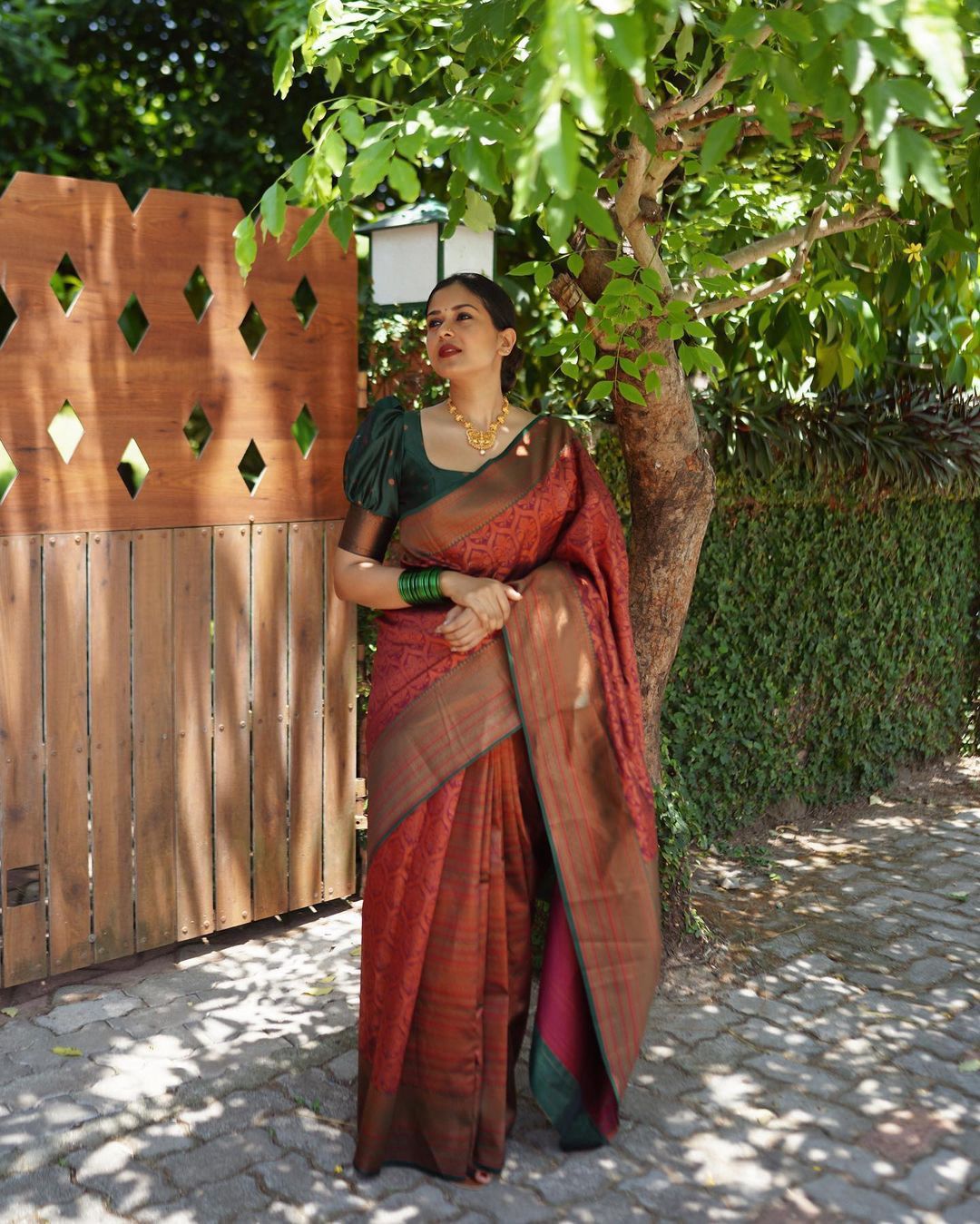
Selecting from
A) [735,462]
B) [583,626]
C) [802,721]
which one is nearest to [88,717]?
[583,626]

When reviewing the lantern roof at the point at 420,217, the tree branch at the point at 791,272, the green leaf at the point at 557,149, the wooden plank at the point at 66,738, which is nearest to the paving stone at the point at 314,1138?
the wooden plank at the point at 66,738

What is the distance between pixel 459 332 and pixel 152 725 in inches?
64.1

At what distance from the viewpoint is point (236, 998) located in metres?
3.89

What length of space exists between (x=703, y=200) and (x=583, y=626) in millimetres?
2757

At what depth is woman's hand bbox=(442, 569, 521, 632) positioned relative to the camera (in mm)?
3021

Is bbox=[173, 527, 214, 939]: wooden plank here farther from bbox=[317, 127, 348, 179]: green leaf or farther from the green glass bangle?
bbox=[317, 127, 348, 179]: green leaf

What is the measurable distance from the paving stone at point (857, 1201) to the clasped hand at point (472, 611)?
4.75 feet

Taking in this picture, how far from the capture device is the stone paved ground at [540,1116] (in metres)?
2.87

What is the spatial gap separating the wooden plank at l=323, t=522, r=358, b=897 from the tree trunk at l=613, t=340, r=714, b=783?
986mm

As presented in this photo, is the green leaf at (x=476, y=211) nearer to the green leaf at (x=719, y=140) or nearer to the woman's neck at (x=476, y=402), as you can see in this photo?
the woman's neck at (x=476, y=402)

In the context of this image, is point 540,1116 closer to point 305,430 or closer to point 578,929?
point 578,929

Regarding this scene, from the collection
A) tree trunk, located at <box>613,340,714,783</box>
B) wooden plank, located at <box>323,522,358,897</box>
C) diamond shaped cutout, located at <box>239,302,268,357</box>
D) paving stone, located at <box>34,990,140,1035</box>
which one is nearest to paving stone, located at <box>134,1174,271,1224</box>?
paving stone, located at <box>34,990,140,1035</box>

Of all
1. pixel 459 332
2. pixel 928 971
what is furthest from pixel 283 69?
pixel 928 971

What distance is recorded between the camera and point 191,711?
13.3ft
